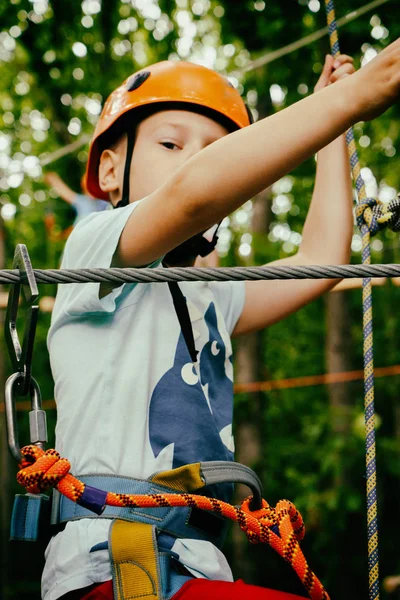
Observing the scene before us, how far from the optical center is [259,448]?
21.4ft

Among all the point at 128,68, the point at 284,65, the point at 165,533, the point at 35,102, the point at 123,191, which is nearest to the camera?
the point at 165,533

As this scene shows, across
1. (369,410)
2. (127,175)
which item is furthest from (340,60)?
(369,410)

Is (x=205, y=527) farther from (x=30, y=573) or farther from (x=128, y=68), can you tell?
(x=30, y=573)

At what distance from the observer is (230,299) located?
6.04ft

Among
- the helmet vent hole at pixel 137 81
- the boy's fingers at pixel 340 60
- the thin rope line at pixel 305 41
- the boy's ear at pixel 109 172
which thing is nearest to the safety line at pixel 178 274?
the boy's ear at pixel 109 172

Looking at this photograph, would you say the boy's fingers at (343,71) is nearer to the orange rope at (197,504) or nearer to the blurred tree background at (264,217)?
the orange rope at (197,504)

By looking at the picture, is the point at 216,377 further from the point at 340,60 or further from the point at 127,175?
the point at 340,60

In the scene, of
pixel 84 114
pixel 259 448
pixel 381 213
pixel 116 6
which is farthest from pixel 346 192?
pixel 84 114

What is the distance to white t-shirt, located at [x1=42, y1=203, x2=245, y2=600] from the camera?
1.27m

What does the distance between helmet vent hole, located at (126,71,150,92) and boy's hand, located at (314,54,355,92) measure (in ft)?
1.59

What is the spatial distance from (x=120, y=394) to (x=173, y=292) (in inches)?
10.0

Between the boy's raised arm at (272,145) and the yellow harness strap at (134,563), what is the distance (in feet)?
1.83

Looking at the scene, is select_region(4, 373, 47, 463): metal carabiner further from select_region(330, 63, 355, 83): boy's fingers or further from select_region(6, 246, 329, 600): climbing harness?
select_region(330, 63, 355, 83): boy's fingers

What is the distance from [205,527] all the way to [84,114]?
8001mm
